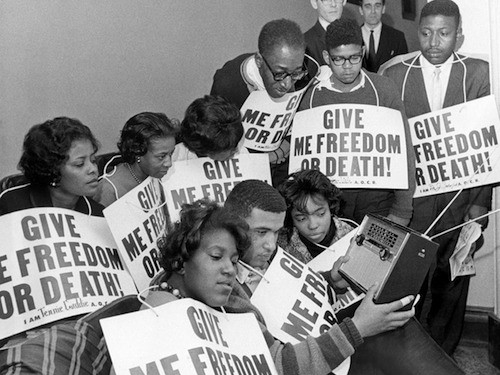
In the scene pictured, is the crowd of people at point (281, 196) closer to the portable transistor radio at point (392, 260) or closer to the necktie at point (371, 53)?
the portable transistor radio at point (392, 260)

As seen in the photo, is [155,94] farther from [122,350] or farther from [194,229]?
[122,350]

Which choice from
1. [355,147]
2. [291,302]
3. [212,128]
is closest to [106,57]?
[212,128]

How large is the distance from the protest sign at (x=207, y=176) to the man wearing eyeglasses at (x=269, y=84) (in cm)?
16

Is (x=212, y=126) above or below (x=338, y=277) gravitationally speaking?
above

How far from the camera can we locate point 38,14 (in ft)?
12.8

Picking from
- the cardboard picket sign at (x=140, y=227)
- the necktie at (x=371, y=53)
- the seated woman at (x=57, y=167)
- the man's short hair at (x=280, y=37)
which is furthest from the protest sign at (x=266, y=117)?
the necktie at (x=371, y=53)

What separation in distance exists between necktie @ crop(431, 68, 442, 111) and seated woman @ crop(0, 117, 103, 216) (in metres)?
1.84

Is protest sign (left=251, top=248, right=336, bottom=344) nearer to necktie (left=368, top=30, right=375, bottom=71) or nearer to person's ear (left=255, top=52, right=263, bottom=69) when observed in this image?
person's ear (left=255, top=52, right=263, bottom=69)

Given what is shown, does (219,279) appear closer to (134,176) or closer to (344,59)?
(134,176)

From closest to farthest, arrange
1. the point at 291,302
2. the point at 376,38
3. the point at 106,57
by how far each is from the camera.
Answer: the point at 291,302 < the point at 106,57 < the point at 376,38

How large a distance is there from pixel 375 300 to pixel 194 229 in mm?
711

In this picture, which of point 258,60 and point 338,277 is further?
point 258,60

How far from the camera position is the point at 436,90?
4.08 meters

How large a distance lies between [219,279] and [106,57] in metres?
2.45
